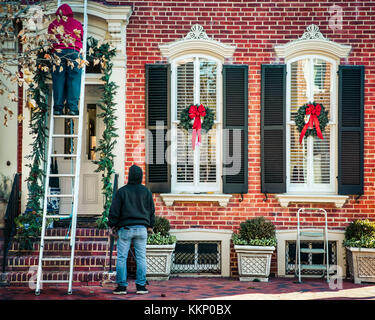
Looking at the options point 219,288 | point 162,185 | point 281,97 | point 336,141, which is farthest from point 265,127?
point 219,288

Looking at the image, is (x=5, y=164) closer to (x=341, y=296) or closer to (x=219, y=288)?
(x=219, y=288)

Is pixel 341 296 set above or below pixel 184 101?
below

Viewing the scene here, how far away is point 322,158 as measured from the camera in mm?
10164

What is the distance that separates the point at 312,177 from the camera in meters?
10.1

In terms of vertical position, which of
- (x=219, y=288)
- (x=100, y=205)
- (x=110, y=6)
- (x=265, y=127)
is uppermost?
(x=110, y=6)

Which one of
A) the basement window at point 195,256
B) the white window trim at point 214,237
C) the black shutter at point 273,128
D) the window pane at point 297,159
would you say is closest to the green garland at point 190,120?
the black shutter at point 273,128

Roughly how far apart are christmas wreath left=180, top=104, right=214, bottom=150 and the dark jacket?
2284 mm

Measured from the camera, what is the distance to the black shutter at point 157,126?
389 inches

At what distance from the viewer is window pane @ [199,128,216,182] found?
33.2 feet

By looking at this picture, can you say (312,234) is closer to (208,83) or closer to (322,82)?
(322,82)

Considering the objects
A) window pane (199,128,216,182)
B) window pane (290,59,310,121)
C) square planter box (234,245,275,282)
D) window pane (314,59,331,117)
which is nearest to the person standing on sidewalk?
square planter box (234,245,275,282)

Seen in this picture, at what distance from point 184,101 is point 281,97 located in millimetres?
1614

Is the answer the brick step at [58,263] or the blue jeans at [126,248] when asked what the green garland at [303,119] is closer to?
the blue jeans at [126,248]

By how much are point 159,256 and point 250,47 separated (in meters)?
3.75
